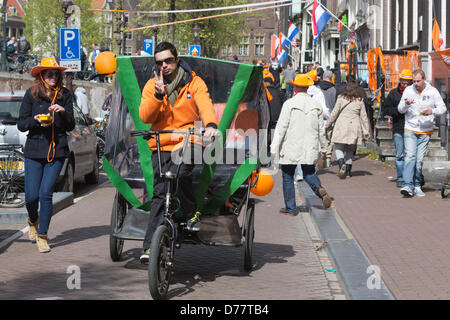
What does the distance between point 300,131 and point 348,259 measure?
12.3 ft

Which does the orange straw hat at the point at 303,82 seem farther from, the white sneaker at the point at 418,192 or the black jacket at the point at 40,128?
the black jacket at the point at 40,128

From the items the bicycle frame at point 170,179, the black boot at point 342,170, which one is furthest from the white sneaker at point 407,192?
the bicycle frame at point 170,179

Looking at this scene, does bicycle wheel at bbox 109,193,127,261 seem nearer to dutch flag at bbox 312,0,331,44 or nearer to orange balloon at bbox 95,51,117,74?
orange balloon at bbox 95,51,117,74

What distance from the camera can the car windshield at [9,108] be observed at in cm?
1251

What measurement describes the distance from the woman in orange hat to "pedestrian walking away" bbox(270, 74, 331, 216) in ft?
11.6

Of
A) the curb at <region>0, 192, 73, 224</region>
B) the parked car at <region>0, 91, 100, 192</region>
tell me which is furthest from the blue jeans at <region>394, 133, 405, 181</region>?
the curb at <region>0, 192, 73, 224</region>

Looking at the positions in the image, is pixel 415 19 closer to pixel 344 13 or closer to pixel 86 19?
pixel 344 13

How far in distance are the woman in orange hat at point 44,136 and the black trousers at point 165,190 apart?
2078 millimetres

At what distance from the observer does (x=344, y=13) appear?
44.3 m

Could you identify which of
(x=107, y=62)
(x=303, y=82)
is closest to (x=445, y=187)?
(x=303, y=82)

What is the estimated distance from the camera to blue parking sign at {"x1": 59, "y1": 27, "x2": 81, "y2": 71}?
59.5 feet

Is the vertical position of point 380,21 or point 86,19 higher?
point 86,19

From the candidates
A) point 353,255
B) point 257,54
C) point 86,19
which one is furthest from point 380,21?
point 257,54
